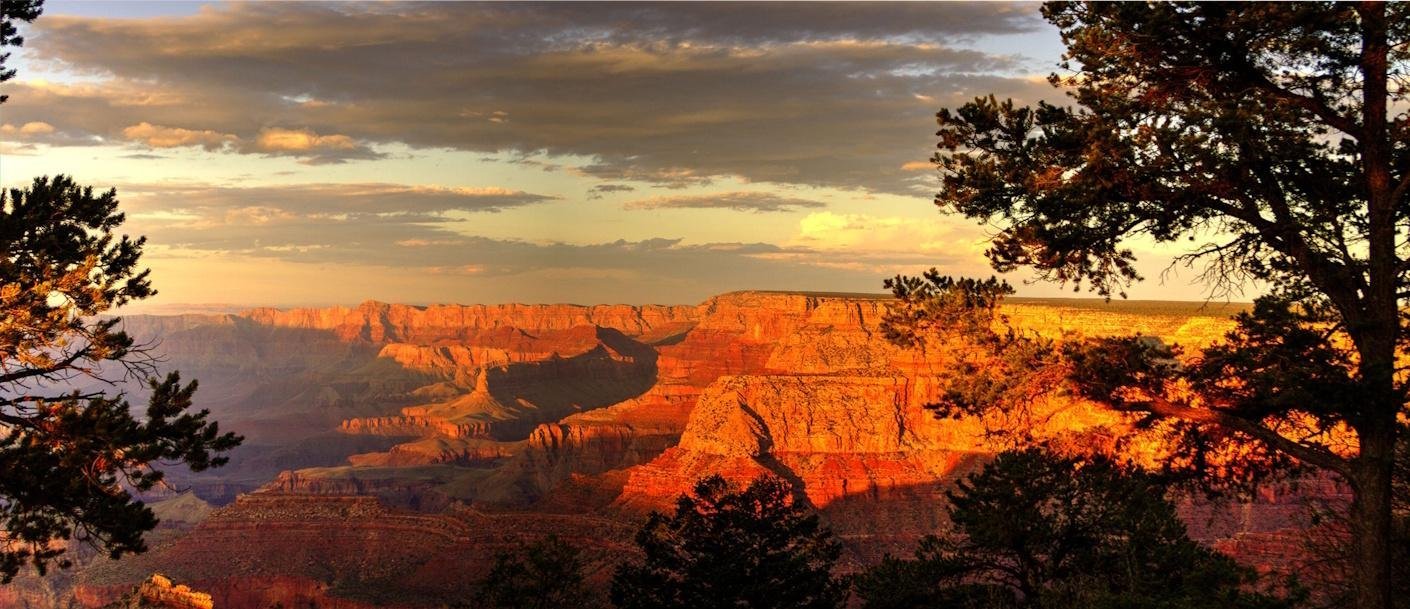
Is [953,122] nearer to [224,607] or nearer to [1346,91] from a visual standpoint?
[1346,91]

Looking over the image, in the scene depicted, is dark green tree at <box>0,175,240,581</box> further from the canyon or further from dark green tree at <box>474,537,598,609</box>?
the canyon

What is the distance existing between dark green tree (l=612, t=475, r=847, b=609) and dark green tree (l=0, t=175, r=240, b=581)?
13.2 meters

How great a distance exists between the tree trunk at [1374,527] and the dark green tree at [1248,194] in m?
0.02

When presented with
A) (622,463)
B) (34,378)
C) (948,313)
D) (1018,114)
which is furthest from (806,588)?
(622,463)

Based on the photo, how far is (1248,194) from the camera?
16.9m

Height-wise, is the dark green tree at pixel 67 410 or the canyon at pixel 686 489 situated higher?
the dark green tree at pixel 67 410

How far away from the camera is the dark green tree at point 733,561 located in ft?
101

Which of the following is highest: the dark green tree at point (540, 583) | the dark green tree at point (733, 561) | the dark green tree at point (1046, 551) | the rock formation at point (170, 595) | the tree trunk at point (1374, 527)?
the tree trunk at point (1374, 527)

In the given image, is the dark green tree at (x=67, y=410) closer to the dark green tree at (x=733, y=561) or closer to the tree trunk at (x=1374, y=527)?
the dark green tree at (x=733, y=561)

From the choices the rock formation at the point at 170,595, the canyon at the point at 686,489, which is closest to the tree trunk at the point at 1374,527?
the canyon at the point at 686,489

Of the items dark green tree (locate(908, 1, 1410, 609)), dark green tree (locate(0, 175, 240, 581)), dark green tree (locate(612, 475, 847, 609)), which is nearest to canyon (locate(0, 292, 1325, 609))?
dark green tree (locate(612, 475, 847, 609))

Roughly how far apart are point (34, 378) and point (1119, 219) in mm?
17834

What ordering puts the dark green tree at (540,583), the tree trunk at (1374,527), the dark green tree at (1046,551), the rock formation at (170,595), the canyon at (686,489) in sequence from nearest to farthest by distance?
the tree trunk at (1374,527), the dark green tree at (1046,551), the dark green tree at (540,583), the rock formation at (170,595), the canyon at (686,489)

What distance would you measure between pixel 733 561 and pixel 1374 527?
60.0 feet
